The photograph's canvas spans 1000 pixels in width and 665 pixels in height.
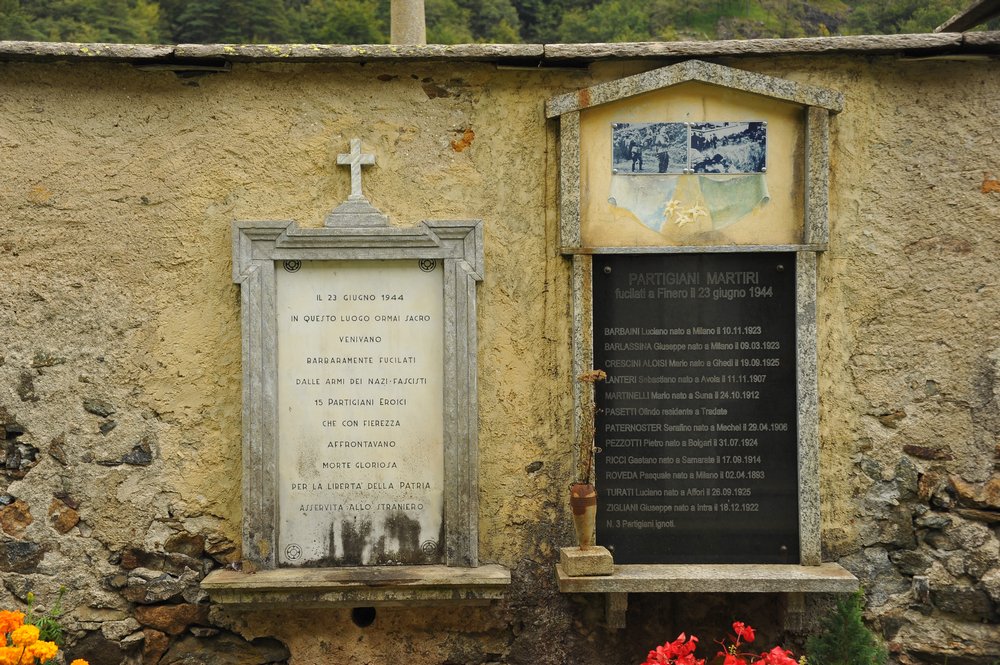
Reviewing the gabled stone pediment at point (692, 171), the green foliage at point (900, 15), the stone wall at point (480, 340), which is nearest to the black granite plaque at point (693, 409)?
the gabled stone pediment at point (692, 171)

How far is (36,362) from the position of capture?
4.27 meters

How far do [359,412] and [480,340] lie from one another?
67 centimetres

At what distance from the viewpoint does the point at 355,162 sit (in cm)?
427

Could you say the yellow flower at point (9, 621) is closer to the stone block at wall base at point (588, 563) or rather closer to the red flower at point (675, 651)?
the stone block at wall base at point (588, 563)

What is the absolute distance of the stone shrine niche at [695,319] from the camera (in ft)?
14.1

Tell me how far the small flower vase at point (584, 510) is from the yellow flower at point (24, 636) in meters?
2.22

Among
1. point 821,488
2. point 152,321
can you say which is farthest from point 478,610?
point 152,321

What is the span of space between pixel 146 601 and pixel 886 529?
3521mm

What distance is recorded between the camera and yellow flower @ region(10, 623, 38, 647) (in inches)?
133

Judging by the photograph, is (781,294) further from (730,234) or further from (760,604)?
(760,604)

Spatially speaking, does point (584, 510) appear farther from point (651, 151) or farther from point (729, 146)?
point (729, 146)

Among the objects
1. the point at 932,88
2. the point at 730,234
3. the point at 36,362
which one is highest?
the point at 932,88

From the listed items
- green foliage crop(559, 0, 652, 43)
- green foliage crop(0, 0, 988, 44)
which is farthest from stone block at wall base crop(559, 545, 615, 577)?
green foliage crop(559, 0, 652, 43)

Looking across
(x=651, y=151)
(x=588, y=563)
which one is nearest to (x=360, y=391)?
(x=588, y=563)
